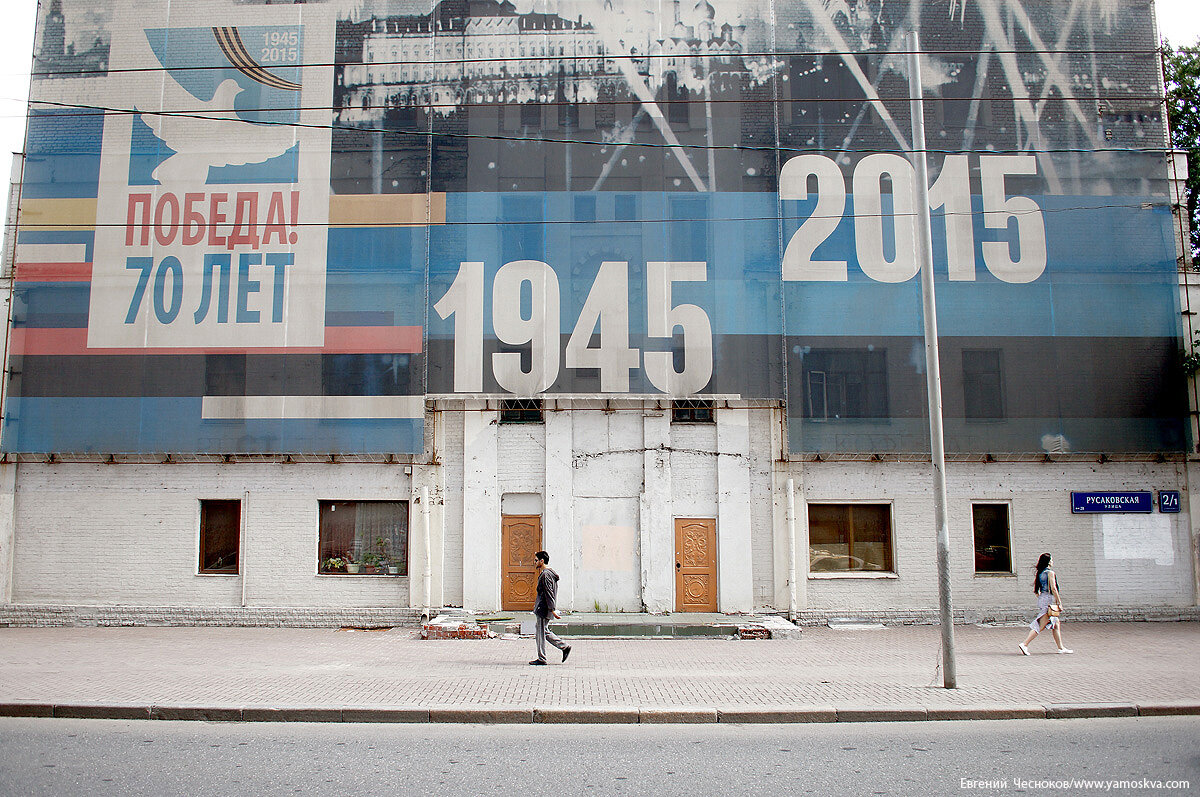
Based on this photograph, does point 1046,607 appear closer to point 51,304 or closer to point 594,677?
point 594,677

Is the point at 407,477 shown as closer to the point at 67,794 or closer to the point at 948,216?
the point at 67,794

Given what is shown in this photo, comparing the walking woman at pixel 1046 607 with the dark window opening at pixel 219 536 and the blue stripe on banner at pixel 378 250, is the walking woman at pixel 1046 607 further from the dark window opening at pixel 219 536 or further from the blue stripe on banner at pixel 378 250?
the dark window opening at pixel 219 536

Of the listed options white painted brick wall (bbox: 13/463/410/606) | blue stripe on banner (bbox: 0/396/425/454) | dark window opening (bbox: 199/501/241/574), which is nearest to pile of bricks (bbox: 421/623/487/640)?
white painted brick wall (bbox: 13/463/410/606)

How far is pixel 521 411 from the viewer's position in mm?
16594

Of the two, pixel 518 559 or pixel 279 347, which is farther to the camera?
pixel 279 347

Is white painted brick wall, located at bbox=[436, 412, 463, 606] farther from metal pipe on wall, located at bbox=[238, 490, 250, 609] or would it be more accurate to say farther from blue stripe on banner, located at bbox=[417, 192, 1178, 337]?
metal pipe on wall, located at bbox=[238, 490, 250, 609]

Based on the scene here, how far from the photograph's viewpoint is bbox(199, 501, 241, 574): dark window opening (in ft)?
53.8

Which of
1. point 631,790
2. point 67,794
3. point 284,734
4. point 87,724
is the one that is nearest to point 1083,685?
point 631,790

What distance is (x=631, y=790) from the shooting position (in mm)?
6441

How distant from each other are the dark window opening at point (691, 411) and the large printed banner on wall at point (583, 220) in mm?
341

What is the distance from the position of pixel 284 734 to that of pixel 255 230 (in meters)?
12.0

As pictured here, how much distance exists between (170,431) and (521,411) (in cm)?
733

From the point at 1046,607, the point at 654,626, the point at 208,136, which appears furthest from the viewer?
the point at 208,136

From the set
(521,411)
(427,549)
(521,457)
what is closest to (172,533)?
(427,549)
